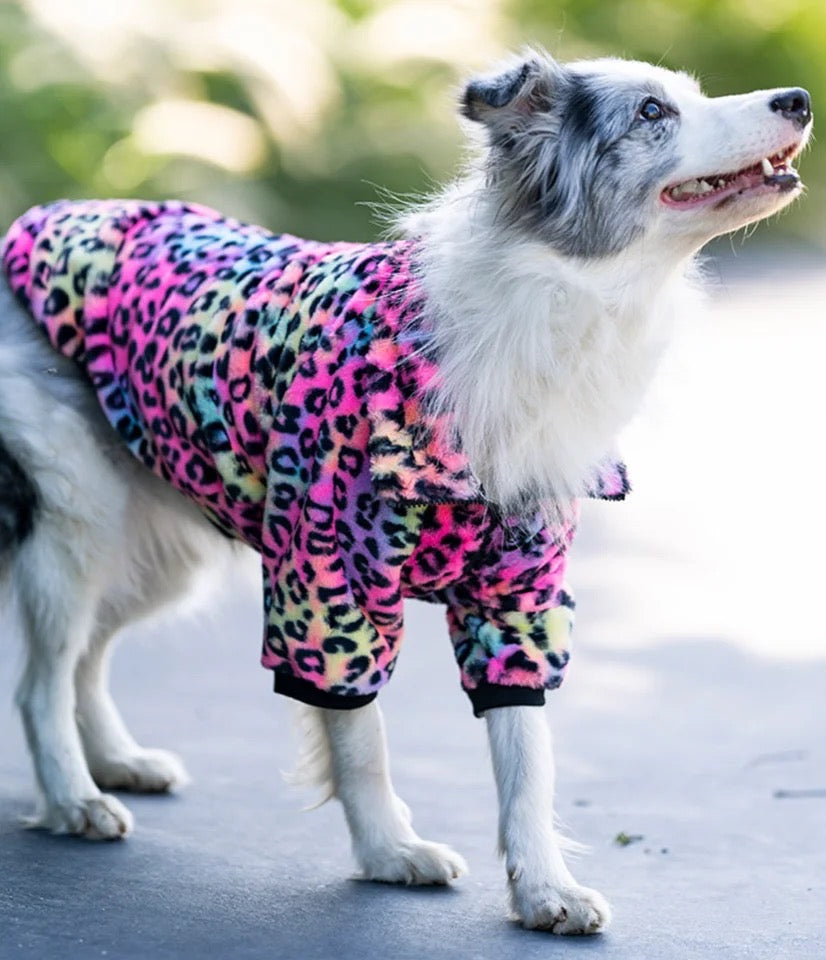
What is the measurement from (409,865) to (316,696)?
0.49 m

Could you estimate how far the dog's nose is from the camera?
12.5 ft

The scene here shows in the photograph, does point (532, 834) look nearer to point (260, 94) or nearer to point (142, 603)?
point (142, 603)

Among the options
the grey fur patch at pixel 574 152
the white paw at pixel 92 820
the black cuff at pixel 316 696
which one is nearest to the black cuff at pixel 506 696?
the black cuff at pixel 316 696

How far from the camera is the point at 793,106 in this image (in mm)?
3826

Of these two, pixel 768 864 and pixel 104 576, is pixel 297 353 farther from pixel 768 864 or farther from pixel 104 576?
pixel 768 864

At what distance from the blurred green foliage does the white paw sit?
491cm

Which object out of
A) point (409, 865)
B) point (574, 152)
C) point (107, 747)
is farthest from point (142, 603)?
point (574, 152)

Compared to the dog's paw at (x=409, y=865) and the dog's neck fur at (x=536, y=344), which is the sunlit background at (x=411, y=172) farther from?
the dog's neck fur at (x=536, y=344)

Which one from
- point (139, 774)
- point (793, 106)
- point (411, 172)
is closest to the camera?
point (793, 106)

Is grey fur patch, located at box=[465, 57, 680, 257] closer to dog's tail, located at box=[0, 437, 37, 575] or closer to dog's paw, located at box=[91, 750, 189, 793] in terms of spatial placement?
dog's tail, located at box=[0, 437, 37, 575]

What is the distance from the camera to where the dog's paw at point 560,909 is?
3.93m

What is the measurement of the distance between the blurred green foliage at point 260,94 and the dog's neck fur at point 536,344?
500cm

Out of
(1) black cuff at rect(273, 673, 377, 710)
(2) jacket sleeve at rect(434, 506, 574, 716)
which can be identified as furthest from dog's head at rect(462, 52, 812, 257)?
(1) black cuff at rect(273, 673, 377, 710)

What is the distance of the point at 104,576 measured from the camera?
15.6 ft
